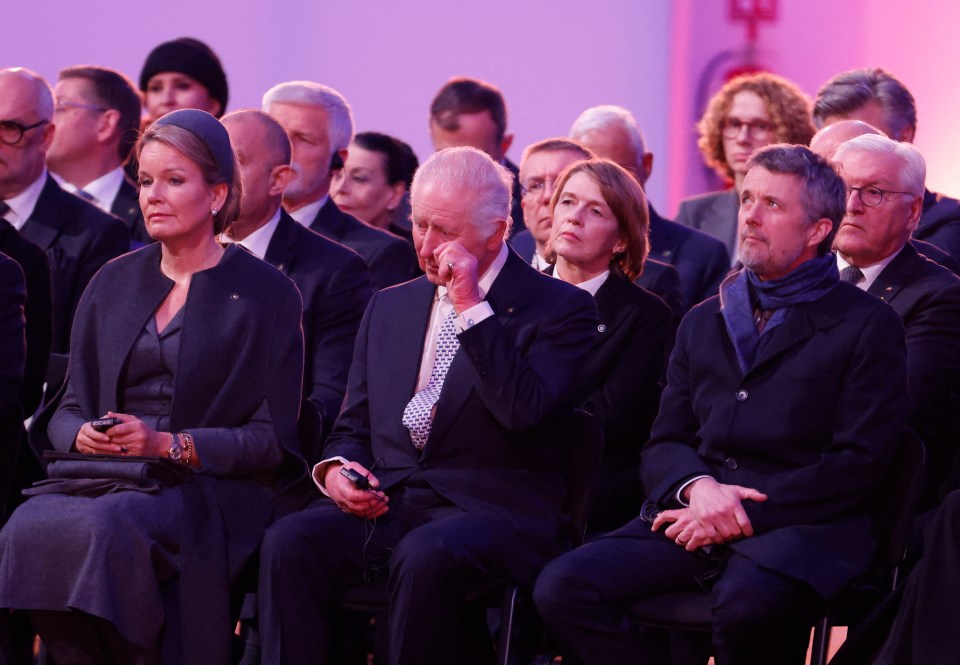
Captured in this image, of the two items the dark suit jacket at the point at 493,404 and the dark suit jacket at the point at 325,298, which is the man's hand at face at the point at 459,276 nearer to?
the dark suit jacket at the point at 493,404

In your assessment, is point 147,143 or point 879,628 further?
point 147,143

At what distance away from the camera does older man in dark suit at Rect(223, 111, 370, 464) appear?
4727mm

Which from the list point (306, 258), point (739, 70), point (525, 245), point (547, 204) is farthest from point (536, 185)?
point (739, 70)

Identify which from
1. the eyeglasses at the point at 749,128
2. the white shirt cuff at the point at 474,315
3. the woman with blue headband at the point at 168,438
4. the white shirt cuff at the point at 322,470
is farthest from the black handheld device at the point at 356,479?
the eyeglasses at the point at 749,128

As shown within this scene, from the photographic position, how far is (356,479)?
3.85 m

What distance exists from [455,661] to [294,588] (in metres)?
0.44

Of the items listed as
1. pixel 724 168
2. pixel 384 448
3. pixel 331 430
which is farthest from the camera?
pixel 724 168

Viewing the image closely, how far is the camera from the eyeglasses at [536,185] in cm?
534

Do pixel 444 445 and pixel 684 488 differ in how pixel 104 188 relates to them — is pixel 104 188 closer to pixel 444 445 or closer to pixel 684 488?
pixel 444 445

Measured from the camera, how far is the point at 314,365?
15.5 feet

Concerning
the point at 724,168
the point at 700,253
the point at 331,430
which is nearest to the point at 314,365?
the point at 331,430

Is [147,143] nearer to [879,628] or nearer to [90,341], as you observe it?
[90,341]

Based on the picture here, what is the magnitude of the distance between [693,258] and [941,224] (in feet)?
3.08

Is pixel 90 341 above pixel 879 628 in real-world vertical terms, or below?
above
